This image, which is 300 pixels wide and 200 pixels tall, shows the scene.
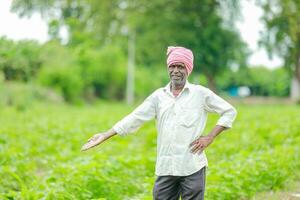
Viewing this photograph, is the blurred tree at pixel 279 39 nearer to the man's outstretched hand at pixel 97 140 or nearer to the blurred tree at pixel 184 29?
the blurred tree at pixel 184 29

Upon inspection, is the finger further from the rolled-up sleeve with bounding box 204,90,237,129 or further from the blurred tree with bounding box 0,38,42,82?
the blurred tree with bounding box 0,38,42,82

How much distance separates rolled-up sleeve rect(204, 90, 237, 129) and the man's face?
0.26 metres

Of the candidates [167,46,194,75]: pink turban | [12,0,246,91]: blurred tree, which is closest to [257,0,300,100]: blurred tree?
[12,0,246,91]: blurred tree

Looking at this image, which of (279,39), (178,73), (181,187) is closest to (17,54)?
(178,73)

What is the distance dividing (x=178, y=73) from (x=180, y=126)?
1.52ft

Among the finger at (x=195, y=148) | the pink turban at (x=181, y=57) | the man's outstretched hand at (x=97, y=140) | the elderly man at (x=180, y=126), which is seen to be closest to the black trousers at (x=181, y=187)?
the elderly man at (x=180, y=126)

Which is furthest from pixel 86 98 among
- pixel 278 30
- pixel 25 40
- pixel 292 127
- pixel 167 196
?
pixel 167 196

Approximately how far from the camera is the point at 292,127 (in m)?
17.1

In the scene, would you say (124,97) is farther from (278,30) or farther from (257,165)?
(257,165)

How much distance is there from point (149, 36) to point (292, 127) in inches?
1018

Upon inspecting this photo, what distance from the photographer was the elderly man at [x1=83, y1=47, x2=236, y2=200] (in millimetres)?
5973

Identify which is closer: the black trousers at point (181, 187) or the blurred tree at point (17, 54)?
the black trousers at point (181, 187)

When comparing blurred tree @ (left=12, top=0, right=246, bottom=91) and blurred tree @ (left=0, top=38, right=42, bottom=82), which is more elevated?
blurred tree @ (left=12, top=0, right=246, bottom=91)

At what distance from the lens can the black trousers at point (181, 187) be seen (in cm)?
600
